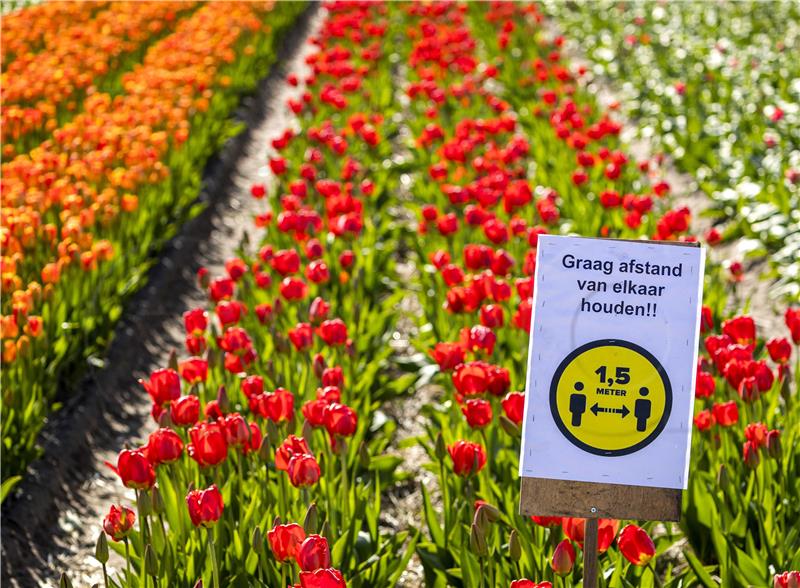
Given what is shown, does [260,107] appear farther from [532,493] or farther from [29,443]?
[532,493]

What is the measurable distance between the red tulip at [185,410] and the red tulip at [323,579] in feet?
3.24

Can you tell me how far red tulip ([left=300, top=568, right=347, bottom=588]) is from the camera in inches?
79.2

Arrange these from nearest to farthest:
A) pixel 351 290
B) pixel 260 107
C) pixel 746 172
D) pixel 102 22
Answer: pixel 351 290 → pixel 746 172 → pixel 260 107 → pixel 102 22

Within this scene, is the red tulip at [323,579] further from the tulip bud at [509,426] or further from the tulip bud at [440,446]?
the tulip bud at [509,426]

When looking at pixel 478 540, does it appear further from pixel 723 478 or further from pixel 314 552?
pixel 723 478

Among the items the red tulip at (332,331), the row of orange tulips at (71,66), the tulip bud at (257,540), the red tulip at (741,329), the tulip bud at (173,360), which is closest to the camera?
the tulip bud at (257,540)

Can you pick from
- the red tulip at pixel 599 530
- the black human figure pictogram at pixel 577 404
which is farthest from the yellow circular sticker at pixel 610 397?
the red tulip at pixel 599 530

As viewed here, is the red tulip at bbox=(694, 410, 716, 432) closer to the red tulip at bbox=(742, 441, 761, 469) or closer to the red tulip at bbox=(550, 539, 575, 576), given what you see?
the red tulip at bbox=(742, 441, 761, 469)

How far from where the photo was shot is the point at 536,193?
6.46 metres

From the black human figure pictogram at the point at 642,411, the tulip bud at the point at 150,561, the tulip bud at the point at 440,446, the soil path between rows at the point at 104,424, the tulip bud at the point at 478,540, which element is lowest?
the soil path between rows at the point at 104,424

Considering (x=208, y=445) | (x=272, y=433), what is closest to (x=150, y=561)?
(x=208, y=445)

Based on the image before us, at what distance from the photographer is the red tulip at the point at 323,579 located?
201 centimetres

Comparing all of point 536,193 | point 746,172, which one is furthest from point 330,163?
point 746,172

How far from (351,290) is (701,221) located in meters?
2.74
